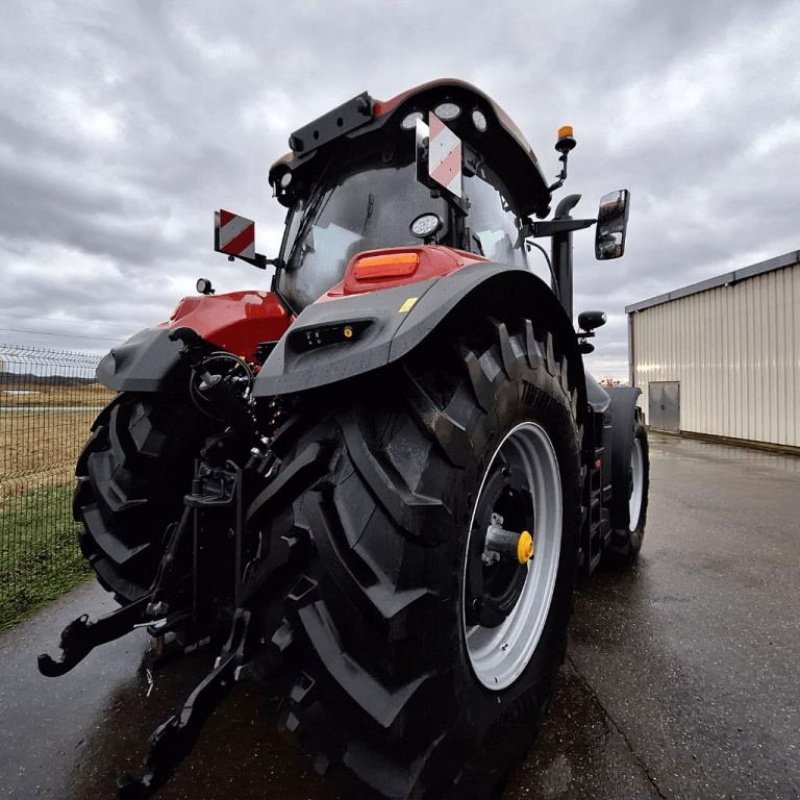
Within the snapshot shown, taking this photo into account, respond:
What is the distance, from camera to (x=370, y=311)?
1.19 meters

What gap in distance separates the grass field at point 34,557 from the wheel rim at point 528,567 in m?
2.47

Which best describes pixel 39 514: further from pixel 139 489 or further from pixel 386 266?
pixel 386 266

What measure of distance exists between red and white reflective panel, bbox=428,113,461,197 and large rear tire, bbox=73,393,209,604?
3.93 ft

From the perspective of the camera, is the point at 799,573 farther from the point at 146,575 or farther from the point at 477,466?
the point at 146,575

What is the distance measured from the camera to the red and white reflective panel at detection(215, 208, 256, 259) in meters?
2.42

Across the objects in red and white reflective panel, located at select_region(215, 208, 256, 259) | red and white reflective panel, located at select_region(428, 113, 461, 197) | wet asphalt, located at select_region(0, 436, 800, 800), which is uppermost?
red and white reflective panel, located at select_region(215, 208, 256, 259)

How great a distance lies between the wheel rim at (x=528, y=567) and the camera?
→ 1.47 m

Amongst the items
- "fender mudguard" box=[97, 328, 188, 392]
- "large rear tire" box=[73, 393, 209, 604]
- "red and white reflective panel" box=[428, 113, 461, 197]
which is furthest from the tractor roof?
"large rear tire" box=[73, 393, 209, 604]

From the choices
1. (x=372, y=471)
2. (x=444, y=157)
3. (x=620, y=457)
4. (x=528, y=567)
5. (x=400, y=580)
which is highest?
(x=444, y=157)

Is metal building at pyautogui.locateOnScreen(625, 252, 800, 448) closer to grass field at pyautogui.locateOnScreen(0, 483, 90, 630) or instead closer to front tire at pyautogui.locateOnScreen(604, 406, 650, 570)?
front tire at pyautogui.locateOnScreen(604, 406, 650, 570)

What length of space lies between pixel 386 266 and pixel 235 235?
4.55 feet

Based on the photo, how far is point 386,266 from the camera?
140cm

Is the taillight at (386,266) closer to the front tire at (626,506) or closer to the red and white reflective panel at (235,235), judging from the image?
the red and white reflective panel at (235,235)

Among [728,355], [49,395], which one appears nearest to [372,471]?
[49,395]
